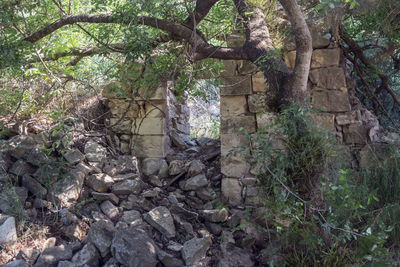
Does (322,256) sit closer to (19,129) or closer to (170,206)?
(170,206)

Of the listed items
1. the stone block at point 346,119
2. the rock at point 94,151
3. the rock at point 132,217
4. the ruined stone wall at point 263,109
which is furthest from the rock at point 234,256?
the rock at point 94,151

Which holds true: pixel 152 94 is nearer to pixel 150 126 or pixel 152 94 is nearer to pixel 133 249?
pixel 150 126

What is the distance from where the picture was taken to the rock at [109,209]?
11.4 ft

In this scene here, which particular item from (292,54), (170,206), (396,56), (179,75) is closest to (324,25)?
(292,54)

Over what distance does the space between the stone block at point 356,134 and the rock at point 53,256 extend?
3101mm

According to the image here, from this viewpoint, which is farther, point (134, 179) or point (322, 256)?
point (134, 179)

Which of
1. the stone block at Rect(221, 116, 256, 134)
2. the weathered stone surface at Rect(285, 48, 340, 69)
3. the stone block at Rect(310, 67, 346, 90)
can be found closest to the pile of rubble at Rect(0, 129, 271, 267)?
the stone block at Rect(221, 116, 256, 134)

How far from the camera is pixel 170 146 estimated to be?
480 cm

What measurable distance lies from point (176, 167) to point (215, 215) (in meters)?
0.99

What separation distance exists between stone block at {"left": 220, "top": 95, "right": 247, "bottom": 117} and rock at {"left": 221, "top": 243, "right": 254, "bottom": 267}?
5.22ft

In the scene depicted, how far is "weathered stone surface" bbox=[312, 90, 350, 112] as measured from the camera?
146 inches

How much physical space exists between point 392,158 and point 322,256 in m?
1.37

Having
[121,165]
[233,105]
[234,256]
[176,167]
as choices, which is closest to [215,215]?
[234,256]

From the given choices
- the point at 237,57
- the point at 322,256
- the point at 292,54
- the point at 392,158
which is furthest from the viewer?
the point at 292,54
